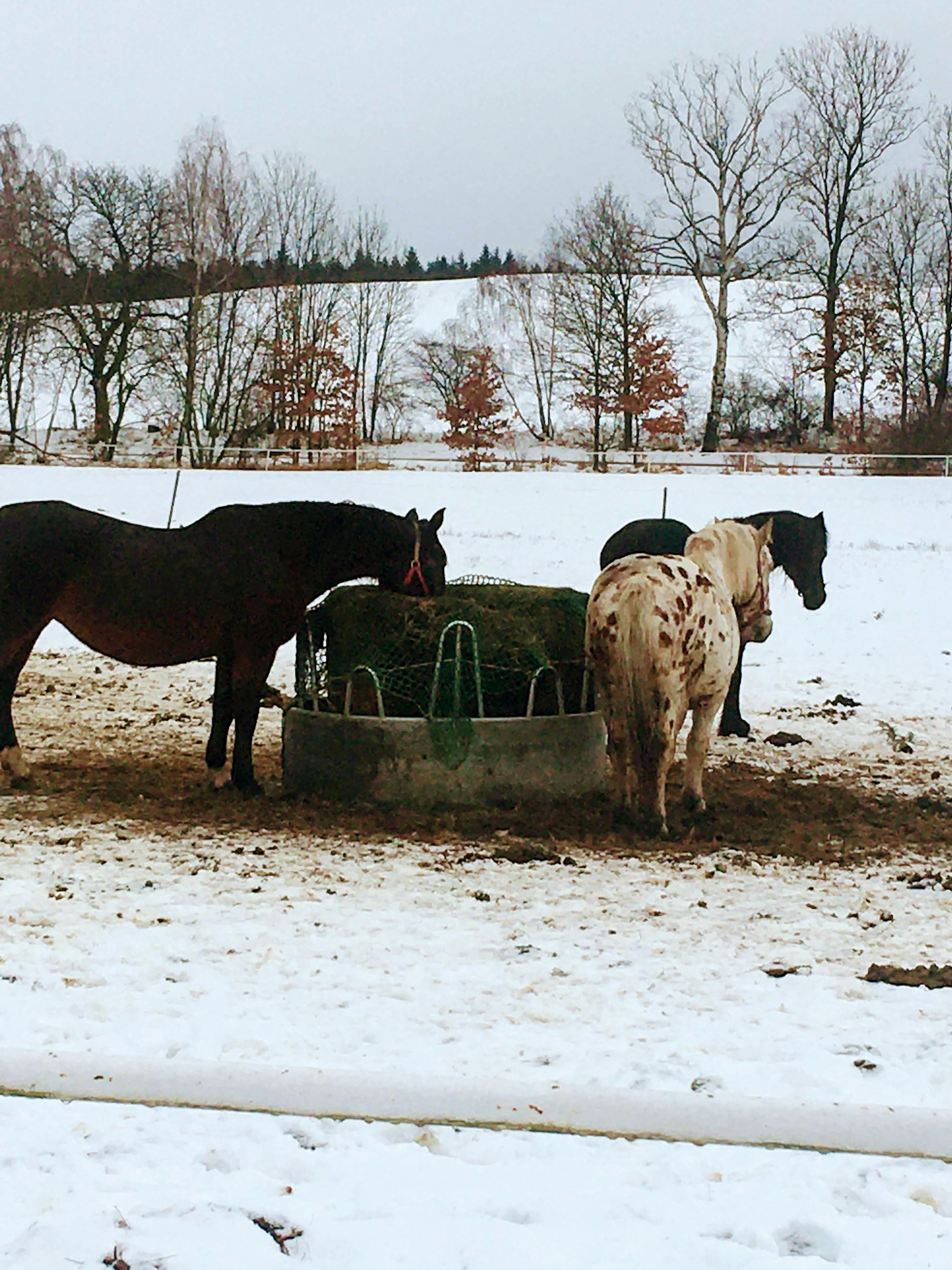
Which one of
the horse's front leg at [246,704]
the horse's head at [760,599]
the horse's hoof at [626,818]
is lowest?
the horse's hoof at [626,818]

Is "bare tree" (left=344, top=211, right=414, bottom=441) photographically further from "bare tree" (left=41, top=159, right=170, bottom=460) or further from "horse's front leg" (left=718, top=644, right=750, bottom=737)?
"horse's front leg" (left=718, top=644, right=750, bottom=737)

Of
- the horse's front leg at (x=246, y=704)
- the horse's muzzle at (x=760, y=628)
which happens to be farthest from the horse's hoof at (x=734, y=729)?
the horse's front leg at (x=246, y=704)

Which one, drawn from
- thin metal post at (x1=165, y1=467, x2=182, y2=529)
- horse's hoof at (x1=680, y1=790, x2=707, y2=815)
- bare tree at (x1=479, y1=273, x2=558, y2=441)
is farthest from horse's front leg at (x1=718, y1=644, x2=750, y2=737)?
bare tree at (x1=479, y1=273, x2=558, y2=441)

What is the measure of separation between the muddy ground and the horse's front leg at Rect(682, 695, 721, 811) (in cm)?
13

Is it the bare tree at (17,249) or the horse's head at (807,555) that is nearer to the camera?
the horse's head at (807,555)

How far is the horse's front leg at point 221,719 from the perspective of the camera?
6734mm

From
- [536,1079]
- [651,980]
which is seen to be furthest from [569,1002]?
[536,1079]

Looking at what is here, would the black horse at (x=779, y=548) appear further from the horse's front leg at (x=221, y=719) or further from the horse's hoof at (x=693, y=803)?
the horse's front leg at (x=221, y=719)

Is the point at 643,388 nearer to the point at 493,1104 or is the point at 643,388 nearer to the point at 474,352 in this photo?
the point at 474,352

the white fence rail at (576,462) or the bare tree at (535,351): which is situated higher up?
the bare tree at (535,351)

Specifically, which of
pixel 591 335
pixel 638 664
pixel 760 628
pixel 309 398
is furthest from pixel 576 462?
pixel 638 664

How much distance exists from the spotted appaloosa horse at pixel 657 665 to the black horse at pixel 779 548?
8.37 ft

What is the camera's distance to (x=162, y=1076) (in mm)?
3055

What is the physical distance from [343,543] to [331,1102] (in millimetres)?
4130
